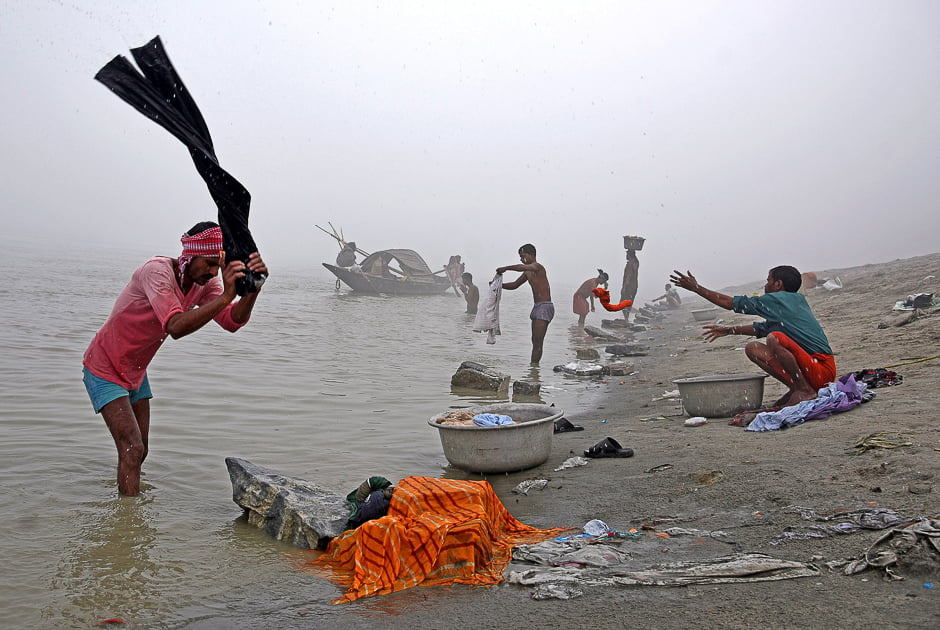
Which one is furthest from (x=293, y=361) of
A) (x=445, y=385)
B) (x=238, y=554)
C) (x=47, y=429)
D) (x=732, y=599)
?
(x=732, y=599)

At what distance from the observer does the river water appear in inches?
120

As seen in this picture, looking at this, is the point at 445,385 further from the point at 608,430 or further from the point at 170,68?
the point at 170,68

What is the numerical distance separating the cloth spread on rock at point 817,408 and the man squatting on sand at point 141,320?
157 inches

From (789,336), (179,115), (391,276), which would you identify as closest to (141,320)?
(179,115)

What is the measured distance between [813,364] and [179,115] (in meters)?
5.08

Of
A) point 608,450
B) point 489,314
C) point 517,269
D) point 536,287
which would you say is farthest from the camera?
point 489,314

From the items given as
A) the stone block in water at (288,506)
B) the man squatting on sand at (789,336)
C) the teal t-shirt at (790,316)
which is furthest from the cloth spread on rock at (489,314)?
the stone block in water at (288,506)

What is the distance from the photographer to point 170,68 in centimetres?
348

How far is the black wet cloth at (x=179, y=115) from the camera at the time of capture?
11.1 feet

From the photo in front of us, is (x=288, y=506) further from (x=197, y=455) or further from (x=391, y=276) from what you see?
(x=391, y=276)

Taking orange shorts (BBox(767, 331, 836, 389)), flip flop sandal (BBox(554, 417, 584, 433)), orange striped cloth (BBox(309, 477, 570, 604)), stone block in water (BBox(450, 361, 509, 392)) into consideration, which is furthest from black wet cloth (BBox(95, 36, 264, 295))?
stone block in water (BBox(450, 361, 509, 392))

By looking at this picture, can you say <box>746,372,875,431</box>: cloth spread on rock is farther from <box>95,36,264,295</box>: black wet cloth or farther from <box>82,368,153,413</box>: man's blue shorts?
<box>82,368,153,413</box>: man's blue shorts

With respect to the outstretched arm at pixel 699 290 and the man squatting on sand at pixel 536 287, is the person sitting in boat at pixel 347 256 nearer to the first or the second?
the man squatting on sand at pixel 536 287

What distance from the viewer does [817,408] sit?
17.4ft
